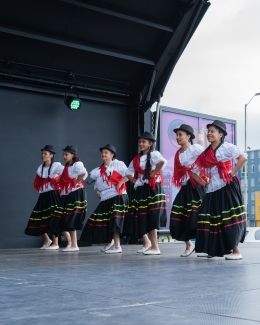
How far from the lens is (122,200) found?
8.55 metres

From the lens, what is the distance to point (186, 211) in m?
7.07

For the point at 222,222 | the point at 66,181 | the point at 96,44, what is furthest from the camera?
the point at 96,44

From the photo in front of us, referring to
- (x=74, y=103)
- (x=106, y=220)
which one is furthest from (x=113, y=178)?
(x=74, y=103)

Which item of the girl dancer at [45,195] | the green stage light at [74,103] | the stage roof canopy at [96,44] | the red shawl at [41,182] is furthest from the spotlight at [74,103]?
the red shawl at [41,182]

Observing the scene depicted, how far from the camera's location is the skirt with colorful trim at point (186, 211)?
6.94 meters

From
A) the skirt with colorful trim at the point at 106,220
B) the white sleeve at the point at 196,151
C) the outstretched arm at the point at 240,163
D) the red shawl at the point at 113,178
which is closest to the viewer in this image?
the outstretched arm at the point at 240,163

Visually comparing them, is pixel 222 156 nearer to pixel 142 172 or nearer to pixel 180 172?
pixel 180 172

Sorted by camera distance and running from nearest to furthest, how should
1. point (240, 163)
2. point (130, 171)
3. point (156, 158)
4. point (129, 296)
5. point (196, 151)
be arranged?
point (129, 296), point (240, 163), point (196, 151), point (156, 158), point (130, 171)

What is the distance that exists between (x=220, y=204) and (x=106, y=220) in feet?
8.63

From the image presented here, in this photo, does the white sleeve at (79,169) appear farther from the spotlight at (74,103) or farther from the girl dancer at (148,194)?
the spotlight at (74,103)

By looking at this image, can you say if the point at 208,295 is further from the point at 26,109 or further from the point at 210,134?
the point at 26,109

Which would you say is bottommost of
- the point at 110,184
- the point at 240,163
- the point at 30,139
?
the point at 110,184

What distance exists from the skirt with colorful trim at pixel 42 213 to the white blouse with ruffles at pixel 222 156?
3513 millimetres

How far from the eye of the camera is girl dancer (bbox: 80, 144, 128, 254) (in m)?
8.44
